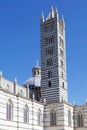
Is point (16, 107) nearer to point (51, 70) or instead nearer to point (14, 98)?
point (14, 98)

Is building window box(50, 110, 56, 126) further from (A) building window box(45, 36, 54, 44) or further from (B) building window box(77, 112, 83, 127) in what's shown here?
(A) building window box(45, 36, 54, 44)

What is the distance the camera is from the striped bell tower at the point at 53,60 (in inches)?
2329

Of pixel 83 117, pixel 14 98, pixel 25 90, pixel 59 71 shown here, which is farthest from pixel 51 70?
pixel 14 98

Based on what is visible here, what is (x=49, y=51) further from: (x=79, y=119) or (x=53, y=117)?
(x=79, y=119)

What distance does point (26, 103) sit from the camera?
47812 millimetres

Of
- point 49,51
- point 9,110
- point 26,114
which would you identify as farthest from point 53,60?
point 9,110

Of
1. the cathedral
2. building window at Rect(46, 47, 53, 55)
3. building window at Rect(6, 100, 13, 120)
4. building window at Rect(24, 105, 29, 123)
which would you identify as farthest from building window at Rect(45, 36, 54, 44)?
building window at Rect(6, 100, 13, 120)

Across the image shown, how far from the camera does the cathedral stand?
1745 inches

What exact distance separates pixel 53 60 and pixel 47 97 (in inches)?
296

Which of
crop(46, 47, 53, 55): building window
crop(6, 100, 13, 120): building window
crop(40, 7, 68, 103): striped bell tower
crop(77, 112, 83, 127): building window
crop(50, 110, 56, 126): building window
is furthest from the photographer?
crop(46, 47, 53, 55): building window

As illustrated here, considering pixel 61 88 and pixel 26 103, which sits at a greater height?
pixel 61 88

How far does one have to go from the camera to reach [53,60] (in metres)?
61.1

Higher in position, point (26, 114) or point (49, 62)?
point (49, 62)

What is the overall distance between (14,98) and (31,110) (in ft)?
17.2
